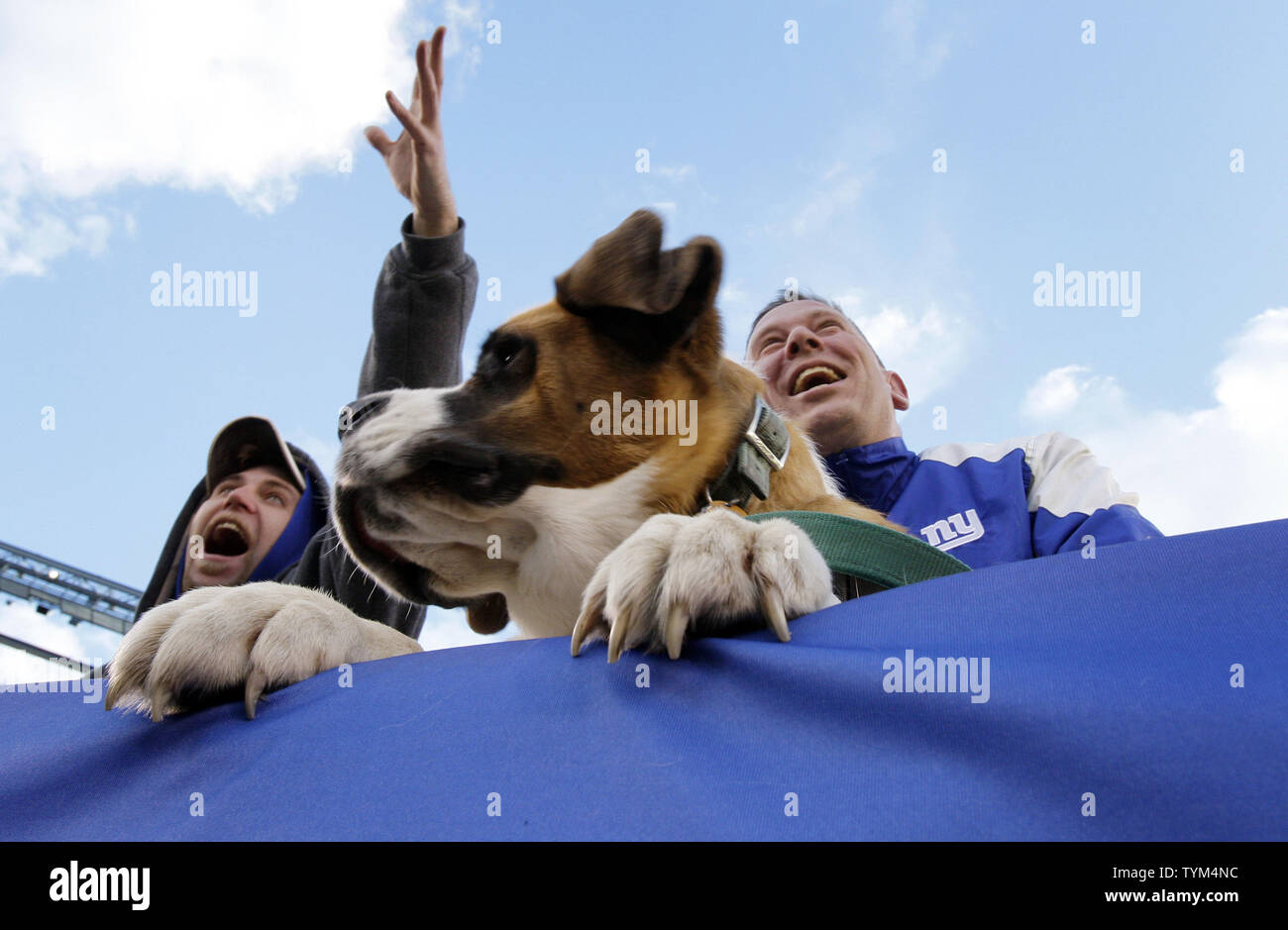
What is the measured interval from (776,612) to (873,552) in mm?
436

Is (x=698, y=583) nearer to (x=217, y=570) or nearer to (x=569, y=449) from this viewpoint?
(x=569, y=449)

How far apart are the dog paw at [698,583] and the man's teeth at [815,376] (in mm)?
2265

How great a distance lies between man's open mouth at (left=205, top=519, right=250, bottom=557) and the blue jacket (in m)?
2.52

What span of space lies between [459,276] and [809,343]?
150 cm

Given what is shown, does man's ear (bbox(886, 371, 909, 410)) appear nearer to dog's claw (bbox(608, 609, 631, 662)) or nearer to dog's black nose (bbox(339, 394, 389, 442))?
dog's black nose (bbox(339, 394, 389, 442))

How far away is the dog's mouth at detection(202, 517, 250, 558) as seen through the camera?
3.84 metres

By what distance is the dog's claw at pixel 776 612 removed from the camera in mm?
1253

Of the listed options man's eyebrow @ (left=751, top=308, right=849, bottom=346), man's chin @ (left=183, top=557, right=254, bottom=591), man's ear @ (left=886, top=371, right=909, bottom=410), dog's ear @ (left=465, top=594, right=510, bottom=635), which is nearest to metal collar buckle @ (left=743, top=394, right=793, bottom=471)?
dog's ear @ (left=465, top=594, right=510, bottom=635)

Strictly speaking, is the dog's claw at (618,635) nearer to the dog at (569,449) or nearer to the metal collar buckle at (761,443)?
the dog at (569,449)

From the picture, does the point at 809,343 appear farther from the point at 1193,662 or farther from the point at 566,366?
the point at 1193,662

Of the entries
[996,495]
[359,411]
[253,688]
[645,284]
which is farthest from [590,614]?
[996,495]

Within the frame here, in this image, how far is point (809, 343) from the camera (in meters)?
3.85

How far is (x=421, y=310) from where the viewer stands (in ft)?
11.0
